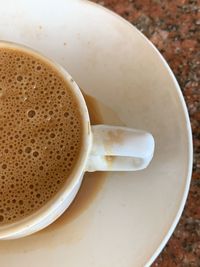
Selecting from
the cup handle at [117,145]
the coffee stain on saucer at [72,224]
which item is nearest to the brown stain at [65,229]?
the coffee stain on saucer at [72,224]

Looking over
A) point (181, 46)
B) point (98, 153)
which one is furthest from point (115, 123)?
point (181, 46)

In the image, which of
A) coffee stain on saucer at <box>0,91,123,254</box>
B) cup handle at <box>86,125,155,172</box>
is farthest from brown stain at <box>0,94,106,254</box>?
cup handle at <box>86,125,155,172</box>

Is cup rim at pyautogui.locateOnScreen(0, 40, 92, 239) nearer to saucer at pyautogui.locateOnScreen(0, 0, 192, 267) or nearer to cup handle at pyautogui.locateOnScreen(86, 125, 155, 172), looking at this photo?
cup handle at pyautogui.locateOnScreen(86, 125, 155, 172)

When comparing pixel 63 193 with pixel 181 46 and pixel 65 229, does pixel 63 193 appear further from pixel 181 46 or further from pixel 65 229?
pixel 181 46

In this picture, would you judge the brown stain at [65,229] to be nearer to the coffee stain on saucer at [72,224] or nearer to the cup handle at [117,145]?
the coffee stain on saucer at [72,224]

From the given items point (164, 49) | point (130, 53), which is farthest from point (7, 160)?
point (164, 49)

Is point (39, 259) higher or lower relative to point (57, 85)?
lower

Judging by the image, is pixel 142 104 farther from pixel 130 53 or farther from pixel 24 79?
pixel 24 79
